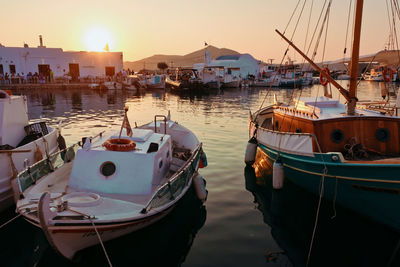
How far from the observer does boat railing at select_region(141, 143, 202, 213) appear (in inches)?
300

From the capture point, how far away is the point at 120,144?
920 cm

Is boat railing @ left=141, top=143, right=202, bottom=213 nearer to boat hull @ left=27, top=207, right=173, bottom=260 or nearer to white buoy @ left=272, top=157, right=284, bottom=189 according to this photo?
boat hull @ left=27, top=207, right=173, bottom=260

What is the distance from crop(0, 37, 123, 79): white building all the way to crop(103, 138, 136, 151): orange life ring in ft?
194

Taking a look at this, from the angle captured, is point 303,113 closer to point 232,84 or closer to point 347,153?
point 347,153

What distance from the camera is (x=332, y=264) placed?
720 cm

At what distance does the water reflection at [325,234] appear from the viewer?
24.3ft

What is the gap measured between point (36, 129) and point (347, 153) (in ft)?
42.7

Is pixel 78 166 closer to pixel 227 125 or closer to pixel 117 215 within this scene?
pixel 117 215

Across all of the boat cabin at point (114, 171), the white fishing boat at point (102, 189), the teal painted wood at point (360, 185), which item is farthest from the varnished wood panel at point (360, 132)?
the boat cabin at point (114, 171)

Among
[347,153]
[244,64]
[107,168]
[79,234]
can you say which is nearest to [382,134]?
[347,153]

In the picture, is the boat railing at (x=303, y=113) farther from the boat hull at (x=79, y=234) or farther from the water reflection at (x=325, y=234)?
the boat hull at (x=79, y=234)

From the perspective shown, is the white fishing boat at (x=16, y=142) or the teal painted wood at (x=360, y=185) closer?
the teal painted wood at (x=360, y=185)

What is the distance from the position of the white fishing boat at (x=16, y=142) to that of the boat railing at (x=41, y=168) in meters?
0.72

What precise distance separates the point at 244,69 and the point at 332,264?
93.5m
